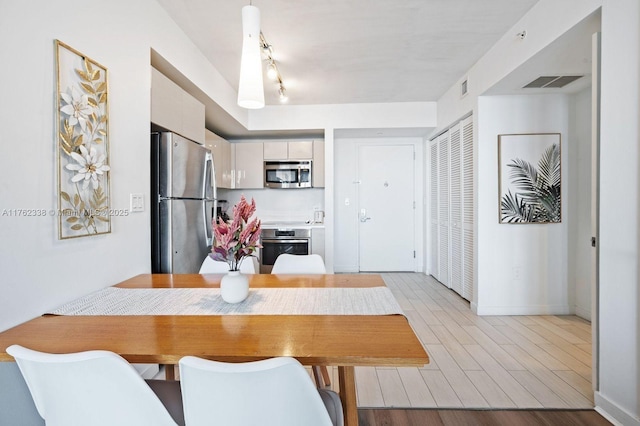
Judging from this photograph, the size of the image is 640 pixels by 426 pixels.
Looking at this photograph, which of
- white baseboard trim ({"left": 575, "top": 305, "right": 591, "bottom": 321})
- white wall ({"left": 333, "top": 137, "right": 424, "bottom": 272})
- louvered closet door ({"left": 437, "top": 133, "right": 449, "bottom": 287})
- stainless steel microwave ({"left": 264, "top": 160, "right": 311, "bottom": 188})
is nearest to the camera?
white baseboard trim ({"left": 575, "top": 305, "right": 591, "bottom": 321})

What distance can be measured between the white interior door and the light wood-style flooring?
198 cm

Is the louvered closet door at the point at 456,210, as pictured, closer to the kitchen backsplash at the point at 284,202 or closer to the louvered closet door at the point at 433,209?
the louvered closet door at the point at 433,209

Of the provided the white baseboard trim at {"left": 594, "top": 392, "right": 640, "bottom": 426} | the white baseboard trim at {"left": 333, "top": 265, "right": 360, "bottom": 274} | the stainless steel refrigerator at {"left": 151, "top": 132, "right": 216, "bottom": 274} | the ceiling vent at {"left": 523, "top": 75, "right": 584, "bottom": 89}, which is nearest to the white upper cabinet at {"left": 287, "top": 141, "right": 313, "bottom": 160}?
the white baseboard trim at {"left": 333, "top": 265, "right": 360, "bottom": 274}

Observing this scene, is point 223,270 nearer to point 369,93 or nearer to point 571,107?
point 369,93

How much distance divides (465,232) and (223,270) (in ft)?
9.22

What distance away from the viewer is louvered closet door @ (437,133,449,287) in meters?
4.34

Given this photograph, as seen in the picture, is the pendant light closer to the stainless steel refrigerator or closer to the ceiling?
the ceiling

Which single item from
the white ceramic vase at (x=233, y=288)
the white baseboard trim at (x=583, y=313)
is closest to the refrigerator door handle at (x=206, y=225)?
the white ceramic vase at (x=233, y=288)

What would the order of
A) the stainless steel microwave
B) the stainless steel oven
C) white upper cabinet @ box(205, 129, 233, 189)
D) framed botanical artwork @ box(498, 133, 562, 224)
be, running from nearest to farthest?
1. framed botanical artwork @ box(498, 133, 562, 224)
2. white upper cabinet @ box(205, 129, 233, 189)
3. the stainless steel oven
4. the stainless steel microwave

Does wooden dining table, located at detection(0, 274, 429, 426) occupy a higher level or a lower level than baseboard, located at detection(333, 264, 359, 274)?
higher

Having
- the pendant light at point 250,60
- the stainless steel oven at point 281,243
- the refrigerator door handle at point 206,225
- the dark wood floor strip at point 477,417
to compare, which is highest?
the pendant light at point 250,60

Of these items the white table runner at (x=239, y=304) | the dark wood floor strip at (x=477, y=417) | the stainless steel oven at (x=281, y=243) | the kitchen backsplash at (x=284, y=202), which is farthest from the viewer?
the kitchen backsplash at (x=284, y=202)

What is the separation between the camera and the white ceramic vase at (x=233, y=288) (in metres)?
1.40

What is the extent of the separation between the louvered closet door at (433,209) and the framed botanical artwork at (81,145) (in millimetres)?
4166
